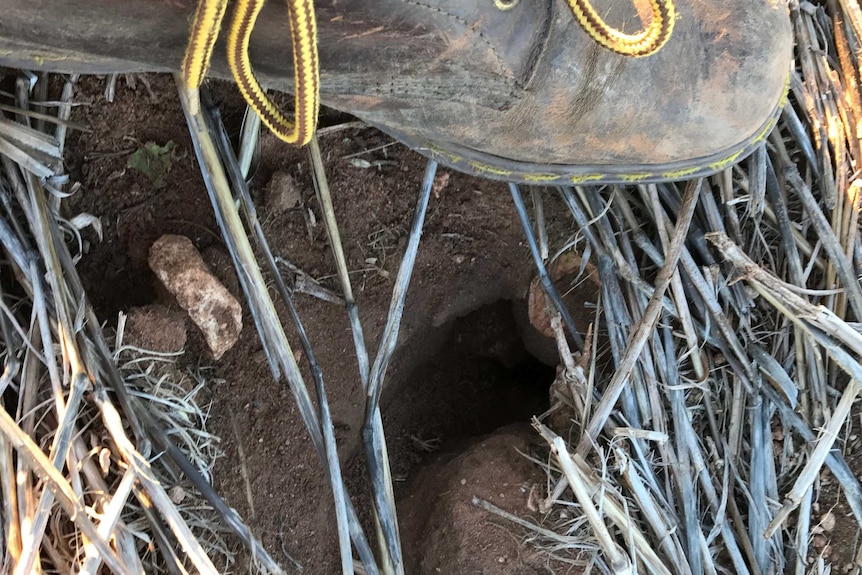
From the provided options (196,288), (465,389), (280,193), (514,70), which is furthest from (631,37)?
(465,389)

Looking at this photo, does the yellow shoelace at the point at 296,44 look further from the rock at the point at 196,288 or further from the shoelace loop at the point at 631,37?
the rock at the point at 196,288

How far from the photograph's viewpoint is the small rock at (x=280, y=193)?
1264 mm

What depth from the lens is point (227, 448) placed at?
123 centimetres

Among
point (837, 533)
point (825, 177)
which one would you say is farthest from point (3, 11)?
point (837, 533)

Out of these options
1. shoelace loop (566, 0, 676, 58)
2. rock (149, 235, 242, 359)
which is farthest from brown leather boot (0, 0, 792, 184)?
rock (149, 235, 242, 359)

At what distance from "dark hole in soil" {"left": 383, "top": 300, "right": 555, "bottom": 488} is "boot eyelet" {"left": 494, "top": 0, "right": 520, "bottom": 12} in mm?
843

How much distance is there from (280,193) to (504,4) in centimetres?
57

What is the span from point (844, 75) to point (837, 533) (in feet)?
3.10

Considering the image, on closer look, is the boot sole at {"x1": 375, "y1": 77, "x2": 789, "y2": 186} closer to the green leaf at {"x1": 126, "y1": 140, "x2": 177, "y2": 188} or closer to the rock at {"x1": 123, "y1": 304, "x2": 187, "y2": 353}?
the green leaf at {"x1": 126, "y1": 140, "x2": 177, "y2": 188}

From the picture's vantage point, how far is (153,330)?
Answer: 114 centimetres

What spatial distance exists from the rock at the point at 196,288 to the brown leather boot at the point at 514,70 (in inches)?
13.4

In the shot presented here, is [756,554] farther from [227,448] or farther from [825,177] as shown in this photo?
[227,448]

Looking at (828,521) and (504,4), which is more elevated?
(504,4)

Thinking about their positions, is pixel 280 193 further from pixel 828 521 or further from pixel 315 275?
pixel 828 521
